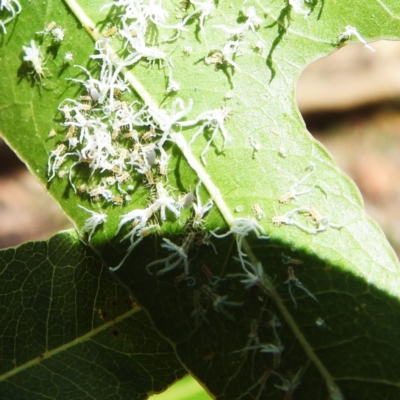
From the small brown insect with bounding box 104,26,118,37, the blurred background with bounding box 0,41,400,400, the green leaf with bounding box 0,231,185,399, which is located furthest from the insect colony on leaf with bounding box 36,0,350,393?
the blurred background with bounding box 0,41,400,400

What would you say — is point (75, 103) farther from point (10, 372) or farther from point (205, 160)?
point (10, 372)

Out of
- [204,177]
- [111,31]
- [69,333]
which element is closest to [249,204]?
[204,177]

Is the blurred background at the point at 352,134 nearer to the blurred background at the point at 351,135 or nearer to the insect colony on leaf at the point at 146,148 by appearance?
the blurred background at the point at 351,135

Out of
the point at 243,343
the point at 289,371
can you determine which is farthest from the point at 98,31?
the point at 289,371

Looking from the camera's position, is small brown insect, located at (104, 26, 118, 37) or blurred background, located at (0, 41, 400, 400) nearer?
small brown insect, located at (104, 26, 118, 37)

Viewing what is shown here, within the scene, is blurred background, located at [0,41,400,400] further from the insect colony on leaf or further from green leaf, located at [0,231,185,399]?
the insect colony on leaf

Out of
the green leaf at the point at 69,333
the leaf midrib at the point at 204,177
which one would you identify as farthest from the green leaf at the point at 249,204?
the green leaf at the point at 69,333

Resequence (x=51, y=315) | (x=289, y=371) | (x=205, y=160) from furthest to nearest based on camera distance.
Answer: (x=51, y=315) < (x=205, y=160) < (x=289, y=371)
